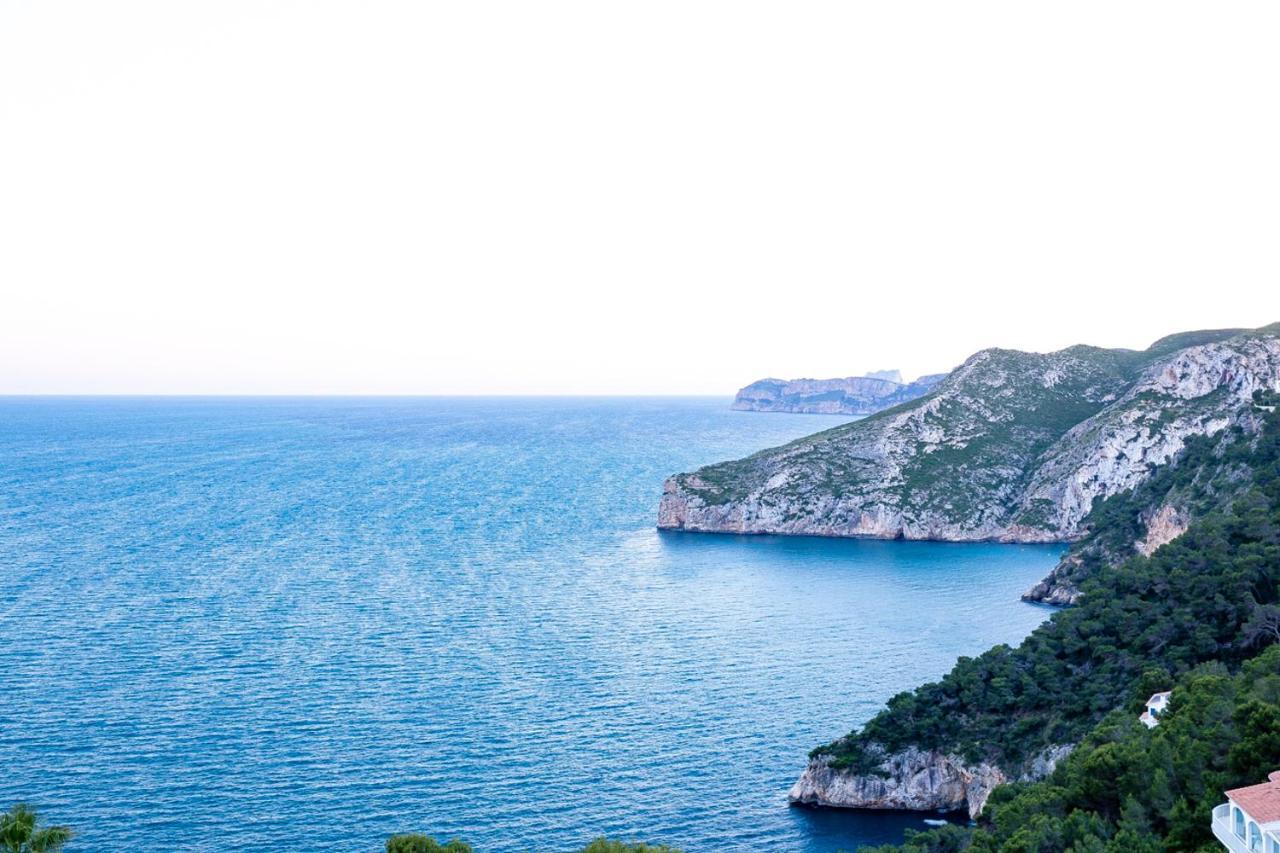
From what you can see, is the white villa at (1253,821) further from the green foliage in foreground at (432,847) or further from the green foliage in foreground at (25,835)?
the green foliage in foreground at (25,835)

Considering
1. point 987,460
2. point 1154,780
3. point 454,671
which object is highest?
point 987,460

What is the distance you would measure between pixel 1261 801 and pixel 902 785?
30.5 metres

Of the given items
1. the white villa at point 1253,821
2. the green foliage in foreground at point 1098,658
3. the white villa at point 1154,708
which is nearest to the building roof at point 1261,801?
the white villa at point 1253,821

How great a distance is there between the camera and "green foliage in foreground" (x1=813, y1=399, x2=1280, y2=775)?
167ft

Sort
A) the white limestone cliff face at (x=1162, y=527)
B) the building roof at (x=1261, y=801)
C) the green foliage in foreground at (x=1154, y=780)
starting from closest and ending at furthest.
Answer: the building roof at (x=1261, y=801) → the green foliage in foreground at (x=1154, y=780) → the white limestone cliff face at (x=1162, y=527)

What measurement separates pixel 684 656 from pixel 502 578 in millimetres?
32206

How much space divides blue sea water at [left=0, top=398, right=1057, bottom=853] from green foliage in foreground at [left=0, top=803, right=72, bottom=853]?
71.0 ft

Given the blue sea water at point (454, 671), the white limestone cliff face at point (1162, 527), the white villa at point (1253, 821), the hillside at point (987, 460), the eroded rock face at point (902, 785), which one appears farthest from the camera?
the hillside at point (987, 460)

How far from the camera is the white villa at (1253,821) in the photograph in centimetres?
2109

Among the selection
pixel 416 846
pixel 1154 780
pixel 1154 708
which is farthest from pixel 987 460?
pixel 416 846

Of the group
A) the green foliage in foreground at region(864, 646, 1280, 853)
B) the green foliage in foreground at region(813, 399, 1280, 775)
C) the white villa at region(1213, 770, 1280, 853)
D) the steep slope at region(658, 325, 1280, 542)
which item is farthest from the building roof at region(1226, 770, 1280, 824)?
the steep slope at region(658, 325, 1280, 542)

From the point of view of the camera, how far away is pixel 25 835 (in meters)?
Answer: 22.8

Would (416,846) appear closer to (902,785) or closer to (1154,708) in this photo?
(902,785)

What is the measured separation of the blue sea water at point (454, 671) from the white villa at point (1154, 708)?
1271 cm
